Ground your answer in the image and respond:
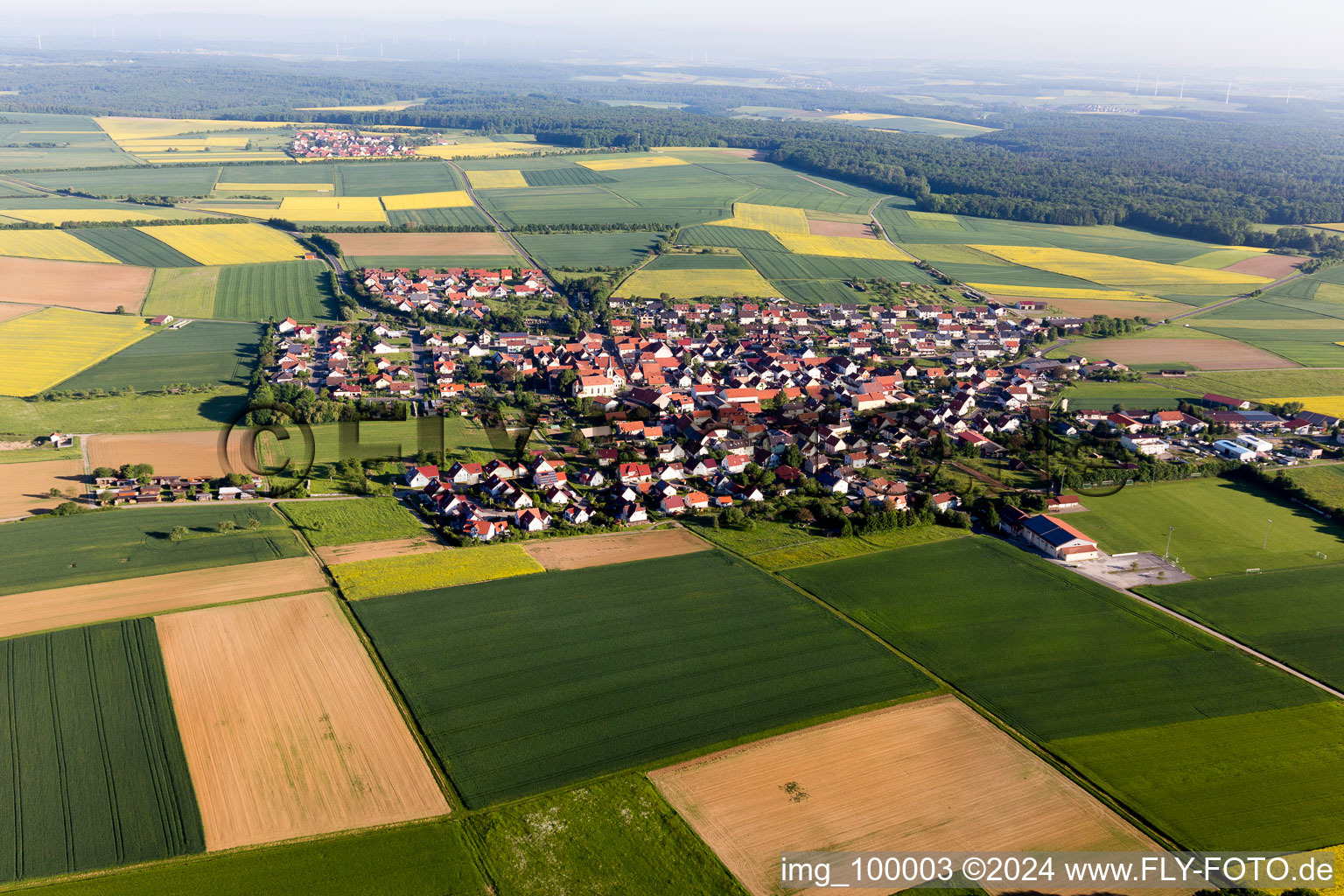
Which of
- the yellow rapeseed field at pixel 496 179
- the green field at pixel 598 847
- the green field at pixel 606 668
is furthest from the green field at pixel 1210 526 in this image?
the yellow rapeseed field at pixel 496 179

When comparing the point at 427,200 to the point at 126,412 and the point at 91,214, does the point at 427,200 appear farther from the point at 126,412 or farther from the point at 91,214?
the point at 126,412

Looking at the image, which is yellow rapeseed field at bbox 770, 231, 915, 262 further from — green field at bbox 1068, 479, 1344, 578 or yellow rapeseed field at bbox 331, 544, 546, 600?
yellow rapeseed field at bbox 331, 544, 546, 600

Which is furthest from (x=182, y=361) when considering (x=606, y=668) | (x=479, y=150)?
(x=479, y=150)

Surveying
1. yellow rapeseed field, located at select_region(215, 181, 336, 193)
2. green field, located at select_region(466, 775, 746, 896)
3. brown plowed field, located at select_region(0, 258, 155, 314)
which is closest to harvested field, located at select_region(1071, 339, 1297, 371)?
green field, located at select_region(466, 775, 746, 896)

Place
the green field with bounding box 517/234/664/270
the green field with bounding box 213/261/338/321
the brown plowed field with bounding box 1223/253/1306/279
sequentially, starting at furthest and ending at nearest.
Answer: the brown plowed field with bounding box 1223/253/1306/279 → the green field with bounding box 517/234/664/270 → the green field with bounding box 213/261/338/321

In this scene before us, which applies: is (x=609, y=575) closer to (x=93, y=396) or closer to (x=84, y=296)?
(x=93, y=396)

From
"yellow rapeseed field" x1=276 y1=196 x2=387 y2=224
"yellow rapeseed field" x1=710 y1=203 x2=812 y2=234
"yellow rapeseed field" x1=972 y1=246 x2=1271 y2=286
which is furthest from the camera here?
"yellow rapeseed field" x1=710 y1=203 x2=812 y2=234

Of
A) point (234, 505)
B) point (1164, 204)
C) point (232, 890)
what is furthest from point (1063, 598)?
point (1164, 204)

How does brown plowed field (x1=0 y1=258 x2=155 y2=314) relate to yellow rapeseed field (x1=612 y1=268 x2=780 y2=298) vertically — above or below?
below
